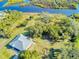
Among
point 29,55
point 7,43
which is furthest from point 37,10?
point 29,55

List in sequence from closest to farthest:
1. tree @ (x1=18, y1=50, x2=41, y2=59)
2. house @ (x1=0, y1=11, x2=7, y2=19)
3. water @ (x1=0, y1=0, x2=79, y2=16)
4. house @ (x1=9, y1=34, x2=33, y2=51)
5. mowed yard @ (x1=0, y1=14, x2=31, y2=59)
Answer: tree @ (x1=18, y1=50, x2=41, y2=59), mowed yard @ (x1=0, y1=14, x2=31, y2=59), house @ (x1=9, y1=34, x2=33, y2=51), house @ (x1=0, y1=11, x2=7, y2=19), water @ (x1=0, y1=0, x2=79, y2=16)

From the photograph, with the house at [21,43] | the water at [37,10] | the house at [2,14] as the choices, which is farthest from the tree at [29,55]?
the water at [37,10]

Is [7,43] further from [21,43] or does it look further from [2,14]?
[2,14]

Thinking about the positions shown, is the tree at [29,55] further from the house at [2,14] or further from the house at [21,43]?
the house at [2,14]

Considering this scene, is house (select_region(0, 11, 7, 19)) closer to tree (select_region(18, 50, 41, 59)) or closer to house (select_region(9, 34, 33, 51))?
house (select_region(9, 34, 33, 51))

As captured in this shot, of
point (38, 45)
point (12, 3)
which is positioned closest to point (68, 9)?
point (12, 3)

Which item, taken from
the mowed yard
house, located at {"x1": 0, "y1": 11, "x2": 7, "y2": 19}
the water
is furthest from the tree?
the water

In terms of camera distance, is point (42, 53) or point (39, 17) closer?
point (42, 53)

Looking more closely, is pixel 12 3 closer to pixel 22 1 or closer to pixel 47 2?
pixel 22 1
